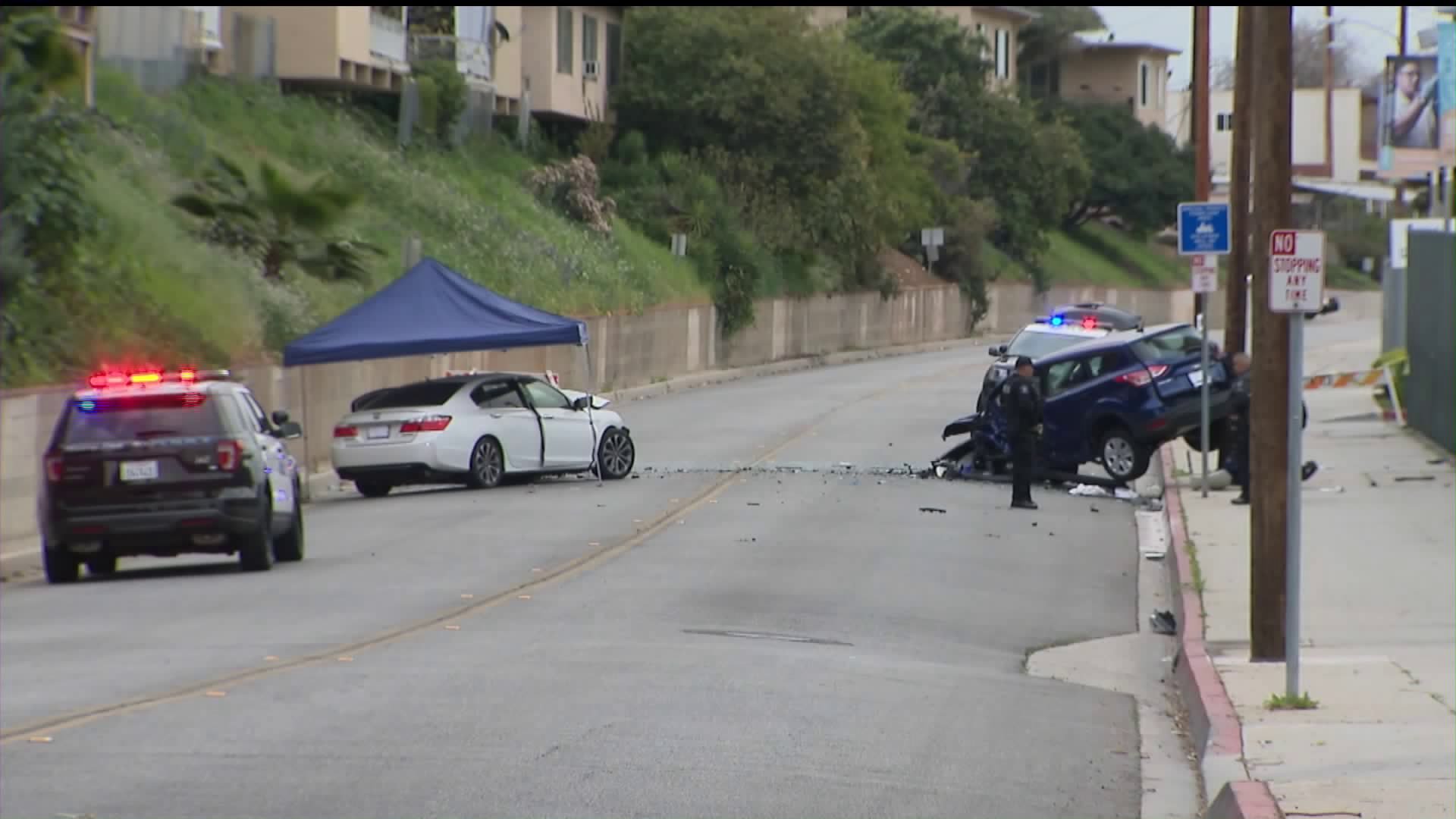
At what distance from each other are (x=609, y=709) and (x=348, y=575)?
23.7 ft

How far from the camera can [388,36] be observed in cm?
4872

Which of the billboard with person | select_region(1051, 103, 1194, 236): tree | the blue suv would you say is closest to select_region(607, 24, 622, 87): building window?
the billboard with person

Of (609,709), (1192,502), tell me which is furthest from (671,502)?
(609,709)

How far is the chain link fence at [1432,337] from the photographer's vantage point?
95.0ft

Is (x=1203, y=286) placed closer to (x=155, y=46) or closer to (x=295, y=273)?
(x=295, y=273)

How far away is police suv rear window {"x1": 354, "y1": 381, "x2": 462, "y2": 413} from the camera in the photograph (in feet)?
75.9

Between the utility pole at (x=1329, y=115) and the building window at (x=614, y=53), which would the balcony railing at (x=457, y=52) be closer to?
the building window at (x=614, y=53)

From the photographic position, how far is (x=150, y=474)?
17.6 meters

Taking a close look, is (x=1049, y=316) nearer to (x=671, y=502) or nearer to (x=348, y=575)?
(x=348, y=575)

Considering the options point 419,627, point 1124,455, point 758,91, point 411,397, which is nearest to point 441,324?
point 411,397

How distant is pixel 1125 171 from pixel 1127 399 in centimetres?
611

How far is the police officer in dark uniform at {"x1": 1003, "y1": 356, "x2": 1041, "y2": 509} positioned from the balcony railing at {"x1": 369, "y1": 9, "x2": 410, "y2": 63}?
95.1 feet

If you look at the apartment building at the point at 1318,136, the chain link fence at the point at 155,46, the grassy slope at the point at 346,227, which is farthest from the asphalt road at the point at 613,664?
the apartment building at the point at 1318,136

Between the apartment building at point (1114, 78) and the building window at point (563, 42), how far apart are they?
2533 centimetres
